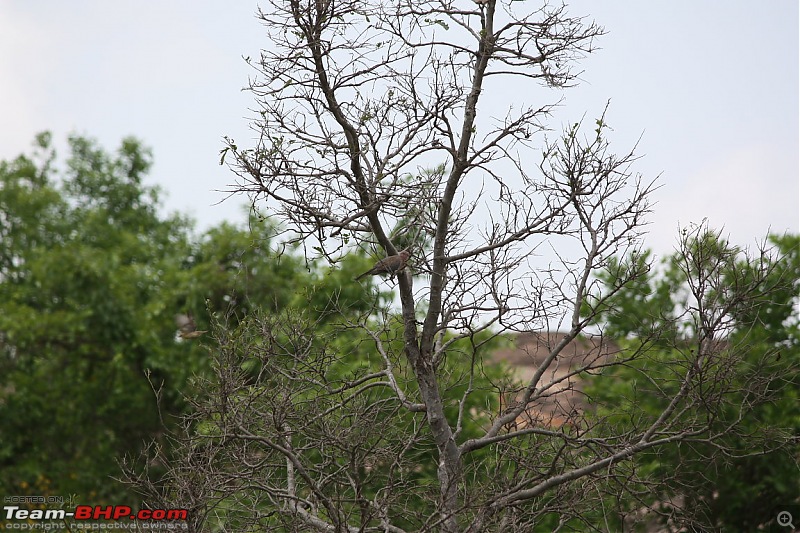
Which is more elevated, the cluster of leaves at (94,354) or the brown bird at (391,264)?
the cluster of leaves at (94,354)

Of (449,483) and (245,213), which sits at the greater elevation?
(245,213)

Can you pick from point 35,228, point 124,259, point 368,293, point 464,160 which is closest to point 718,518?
point 368,293

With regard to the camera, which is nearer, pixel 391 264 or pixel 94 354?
pixel 391 264

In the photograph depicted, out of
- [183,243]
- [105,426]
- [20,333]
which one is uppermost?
[183,243]

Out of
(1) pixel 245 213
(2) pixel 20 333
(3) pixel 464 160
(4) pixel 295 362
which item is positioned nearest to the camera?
(3) pixel 464 160

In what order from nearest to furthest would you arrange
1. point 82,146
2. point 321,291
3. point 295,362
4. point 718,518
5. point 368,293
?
point 295,362 → point 368,293 → point 718,518 → point 321,291 → point 82,146

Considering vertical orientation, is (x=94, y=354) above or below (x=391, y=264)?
above

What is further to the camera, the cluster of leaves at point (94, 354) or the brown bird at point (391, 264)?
the cluster of leaves at point (94, 354)

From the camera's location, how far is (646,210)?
20.9 ft

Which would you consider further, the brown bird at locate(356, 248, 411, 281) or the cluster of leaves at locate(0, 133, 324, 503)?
the cluster of leaves at locate(0, 133, 324, 503)

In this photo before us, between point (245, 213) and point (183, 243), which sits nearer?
point (245, 213)

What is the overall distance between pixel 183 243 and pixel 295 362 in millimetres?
17087

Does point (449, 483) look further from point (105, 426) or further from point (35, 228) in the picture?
point (35, 228)

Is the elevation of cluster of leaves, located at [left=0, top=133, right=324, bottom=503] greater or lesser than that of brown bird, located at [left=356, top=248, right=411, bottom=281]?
greater
